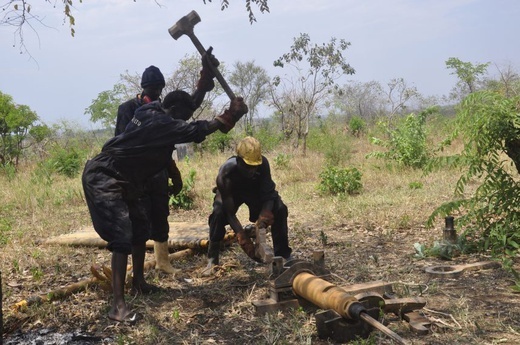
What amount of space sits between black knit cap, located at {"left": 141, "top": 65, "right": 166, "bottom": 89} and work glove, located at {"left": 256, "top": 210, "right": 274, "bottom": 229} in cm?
137

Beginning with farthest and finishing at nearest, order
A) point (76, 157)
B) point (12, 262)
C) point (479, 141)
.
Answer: point (76, 157)
point (12, 262)
point (479, 141)

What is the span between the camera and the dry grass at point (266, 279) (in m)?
3.42

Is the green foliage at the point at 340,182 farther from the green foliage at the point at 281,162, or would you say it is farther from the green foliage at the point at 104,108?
the green foliage at the point at 104,108

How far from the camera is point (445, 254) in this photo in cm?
493

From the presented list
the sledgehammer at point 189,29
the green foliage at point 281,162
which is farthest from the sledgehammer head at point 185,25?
the green foliage at point 281,162

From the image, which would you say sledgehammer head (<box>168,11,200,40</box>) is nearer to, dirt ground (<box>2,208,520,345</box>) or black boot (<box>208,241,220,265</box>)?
black boot (<box>208,241,220,265</box>)

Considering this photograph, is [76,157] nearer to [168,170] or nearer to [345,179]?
[345,179]

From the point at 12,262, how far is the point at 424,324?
4133 mm

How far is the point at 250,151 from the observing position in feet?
13.9

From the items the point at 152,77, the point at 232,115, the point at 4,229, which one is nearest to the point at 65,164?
the point at 4,229

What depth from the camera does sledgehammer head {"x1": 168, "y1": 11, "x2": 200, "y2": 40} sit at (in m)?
4.41

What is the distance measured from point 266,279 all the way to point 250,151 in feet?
3.64

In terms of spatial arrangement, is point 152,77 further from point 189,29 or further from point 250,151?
point 250,151

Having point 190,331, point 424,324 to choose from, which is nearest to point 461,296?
point 424,324
